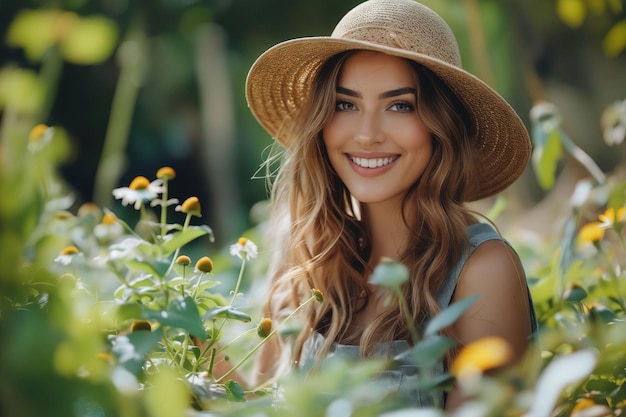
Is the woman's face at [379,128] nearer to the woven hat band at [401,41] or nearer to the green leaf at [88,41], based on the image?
the woven hat band at [401,41]

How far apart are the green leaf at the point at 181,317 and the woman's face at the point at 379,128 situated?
0.74 meters

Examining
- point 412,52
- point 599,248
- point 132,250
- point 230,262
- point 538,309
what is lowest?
point 230,262

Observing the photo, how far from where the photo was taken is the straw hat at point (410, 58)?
5.77 feet

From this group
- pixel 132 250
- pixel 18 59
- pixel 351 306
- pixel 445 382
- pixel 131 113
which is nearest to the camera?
pixel 445 382

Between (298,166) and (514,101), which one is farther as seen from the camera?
(514,101)

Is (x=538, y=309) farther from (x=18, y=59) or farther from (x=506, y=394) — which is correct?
(x=18, y=59)

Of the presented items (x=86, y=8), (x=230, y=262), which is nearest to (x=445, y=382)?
(x=230, y=262)

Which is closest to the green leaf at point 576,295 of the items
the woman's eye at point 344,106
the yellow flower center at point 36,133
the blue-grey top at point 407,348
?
the blue-grey top at point 407,348

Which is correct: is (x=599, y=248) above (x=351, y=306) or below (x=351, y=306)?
above

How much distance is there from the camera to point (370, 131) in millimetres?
1785

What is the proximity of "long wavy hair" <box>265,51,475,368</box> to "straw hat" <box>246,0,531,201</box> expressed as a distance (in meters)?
0.05

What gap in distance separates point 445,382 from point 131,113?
14.8 ft

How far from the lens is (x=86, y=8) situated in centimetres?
421

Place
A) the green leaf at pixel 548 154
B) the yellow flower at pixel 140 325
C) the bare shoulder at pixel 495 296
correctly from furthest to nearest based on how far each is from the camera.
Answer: the green leaf at pixel 548 154 → the bare shoulder at pixel 495 296 → the yellow flower at pixel 140 325
